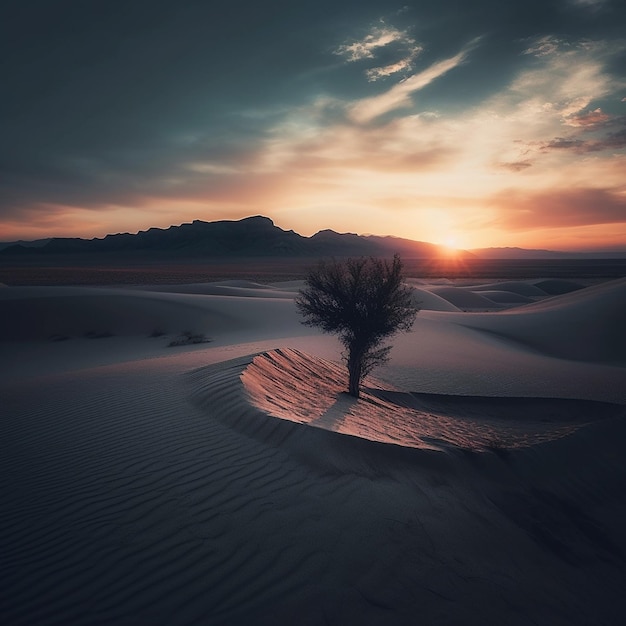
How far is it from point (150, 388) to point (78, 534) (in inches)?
199

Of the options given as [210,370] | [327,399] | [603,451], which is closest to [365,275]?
[327,399]

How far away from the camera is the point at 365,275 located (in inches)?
380

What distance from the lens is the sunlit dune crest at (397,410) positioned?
7047 millimetres

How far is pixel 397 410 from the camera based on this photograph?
9383mm

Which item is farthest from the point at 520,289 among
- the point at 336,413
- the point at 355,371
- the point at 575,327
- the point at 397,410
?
the point at 336,413

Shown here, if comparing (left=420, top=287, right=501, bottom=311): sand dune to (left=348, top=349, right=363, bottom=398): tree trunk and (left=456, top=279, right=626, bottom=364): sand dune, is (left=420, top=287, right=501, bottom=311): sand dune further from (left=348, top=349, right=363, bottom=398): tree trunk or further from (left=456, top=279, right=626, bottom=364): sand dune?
(left=348, top=349, right=363, bottom=398): tree trunk

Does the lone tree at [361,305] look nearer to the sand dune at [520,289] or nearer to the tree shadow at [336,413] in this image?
the tree shadow at [336,413]

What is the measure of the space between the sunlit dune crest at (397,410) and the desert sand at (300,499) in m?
0.06

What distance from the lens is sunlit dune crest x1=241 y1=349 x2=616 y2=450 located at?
7.05 meters

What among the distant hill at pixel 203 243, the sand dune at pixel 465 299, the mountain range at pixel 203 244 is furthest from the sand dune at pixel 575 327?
the distant hill at pixel 203 243

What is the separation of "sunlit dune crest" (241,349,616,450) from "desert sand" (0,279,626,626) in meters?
0.06

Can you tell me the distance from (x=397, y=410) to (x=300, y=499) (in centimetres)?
527

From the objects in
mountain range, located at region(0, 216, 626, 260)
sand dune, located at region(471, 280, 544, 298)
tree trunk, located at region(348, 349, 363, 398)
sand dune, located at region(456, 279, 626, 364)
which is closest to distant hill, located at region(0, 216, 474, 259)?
mountain range, located at region(0, 216, 626, 260)

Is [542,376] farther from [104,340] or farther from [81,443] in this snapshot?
[104,340]
